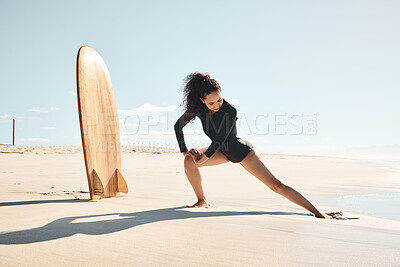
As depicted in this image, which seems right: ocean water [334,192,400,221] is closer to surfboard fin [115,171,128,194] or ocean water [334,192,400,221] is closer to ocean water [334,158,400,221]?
ocean water [334,158,400,221]

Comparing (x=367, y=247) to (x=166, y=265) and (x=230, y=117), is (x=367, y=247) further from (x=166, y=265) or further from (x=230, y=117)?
(x=230, y=117)

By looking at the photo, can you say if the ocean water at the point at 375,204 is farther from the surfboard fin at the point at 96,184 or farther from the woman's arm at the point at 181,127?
the surfboard fin at the point at 96,184

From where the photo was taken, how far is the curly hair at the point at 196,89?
131 inches

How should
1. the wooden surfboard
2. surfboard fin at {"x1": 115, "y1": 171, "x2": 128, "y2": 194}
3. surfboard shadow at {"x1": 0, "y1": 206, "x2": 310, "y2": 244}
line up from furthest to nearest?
surfboard fin at {"x1": 115, "y1": 171, "x2": 128, "y2": 194} < the wooden surfboard < surfboard shadow at {"x1": 0, "y1": 206, "x2": 310, "y2": 244}

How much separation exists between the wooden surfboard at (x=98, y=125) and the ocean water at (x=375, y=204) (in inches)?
108

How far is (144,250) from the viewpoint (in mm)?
1824

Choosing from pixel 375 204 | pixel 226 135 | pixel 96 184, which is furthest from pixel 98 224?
pixel 375 204

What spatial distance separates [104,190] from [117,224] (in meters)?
1.50

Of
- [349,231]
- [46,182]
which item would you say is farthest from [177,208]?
[46,182]

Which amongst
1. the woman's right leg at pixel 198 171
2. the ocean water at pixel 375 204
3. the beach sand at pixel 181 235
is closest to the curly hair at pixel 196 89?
the woman's right leg at pixel 198 171

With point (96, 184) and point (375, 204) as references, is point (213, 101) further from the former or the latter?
point (375, 204)

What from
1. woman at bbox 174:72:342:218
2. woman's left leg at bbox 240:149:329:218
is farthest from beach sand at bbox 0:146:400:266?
woman at bbox 174:72:342:218

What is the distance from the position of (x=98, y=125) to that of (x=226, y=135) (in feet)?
5.39

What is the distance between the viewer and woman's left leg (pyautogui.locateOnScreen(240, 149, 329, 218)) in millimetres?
3117
